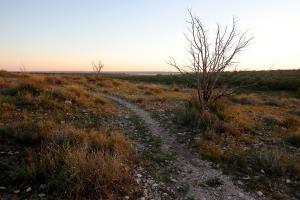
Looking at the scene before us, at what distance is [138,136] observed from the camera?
28.8 feet

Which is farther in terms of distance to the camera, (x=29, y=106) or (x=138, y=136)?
(x=29, y=106)

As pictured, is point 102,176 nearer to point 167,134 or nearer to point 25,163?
point 25,163

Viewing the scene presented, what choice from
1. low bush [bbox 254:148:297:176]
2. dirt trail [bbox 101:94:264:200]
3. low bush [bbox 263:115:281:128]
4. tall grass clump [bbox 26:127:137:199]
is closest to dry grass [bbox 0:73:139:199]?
tall grass clump [bbox 26:127:137:199]

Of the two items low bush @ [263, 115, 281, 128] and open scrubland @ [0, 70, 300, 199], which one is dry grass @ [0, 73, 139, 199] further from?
low bush @ [263, 115, 281, 128]

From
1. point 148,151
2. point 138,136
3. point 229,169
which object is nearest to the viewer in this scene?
point 229,169

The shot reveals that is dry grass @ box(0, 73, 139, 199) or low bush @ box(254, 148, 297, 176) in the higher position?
dry grass @ box(0, 73, 139, 199)

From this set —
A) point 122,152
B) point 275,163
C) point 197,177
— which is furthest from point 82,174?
Answer: point 275,163

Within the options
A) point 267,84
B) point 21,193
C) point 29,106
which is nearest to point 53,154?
point 21,193

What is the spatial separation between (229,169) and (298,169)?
1.58 metres

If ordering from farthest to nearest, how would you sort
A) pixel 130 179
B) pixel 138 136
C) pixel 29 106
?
pixel 29 106 < pixel 138 136 < pixel 130 179

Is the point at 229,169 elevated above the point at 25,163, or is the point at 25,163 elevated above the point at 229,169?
the point at 25,163

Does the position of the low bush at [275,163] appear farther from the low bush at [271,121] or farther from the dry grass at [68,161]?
the low bush at [271,121]

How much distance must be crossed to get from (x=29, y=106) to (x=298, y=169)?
9880mm

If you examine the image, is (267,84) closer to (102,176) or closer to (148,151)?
(148,151)
